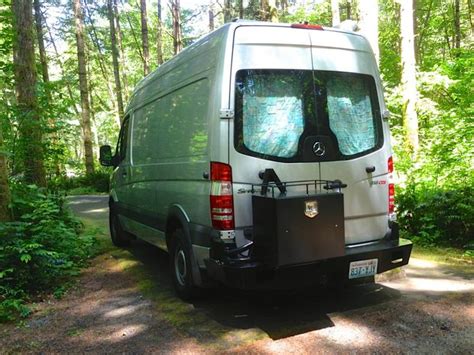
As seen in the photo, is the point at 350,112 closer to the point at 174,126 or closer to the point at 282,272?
the point at 282,272

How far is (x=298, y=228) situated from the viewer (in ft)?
11.6

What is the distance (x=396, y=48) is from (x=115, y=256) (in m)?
18.7

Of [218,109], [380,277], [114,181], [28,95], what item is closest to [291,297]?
[380,277]

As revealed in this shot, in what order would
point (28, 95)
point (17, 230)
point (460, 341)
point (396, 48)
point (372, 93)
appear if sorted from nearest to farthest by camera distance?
point (460, 341), point (372, 93), point (17, 230), point (28, 95), point (396, 48)

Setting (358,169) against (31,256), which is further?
(31,256)

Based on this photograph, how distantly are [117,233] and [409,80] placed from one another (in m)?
9.15

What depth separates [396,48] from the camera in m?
21.2

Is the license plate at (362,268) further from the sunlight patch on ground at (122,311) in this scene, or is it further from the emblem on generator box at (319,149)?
the sunlight patch on ground at (122,311)

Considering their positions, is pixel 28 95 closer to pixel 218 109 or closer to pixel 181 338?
pixel 218 109

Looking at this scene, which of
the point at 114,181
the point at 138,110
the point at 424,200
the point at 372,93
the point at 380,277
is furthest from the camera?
the point at 114,181

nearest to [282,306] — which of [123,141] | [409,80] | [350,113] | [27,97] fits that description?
[350,113]

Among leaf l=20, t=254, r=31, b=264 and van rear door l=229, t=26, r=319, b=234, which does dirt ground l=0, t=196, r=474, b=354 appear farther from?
van rear door l=229, t=26, r=319, b=234

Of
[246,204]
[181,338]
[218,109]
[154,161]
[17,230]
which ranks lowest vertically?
[181,338]

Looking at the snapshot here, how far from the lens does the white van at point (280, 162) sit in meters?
3.66
